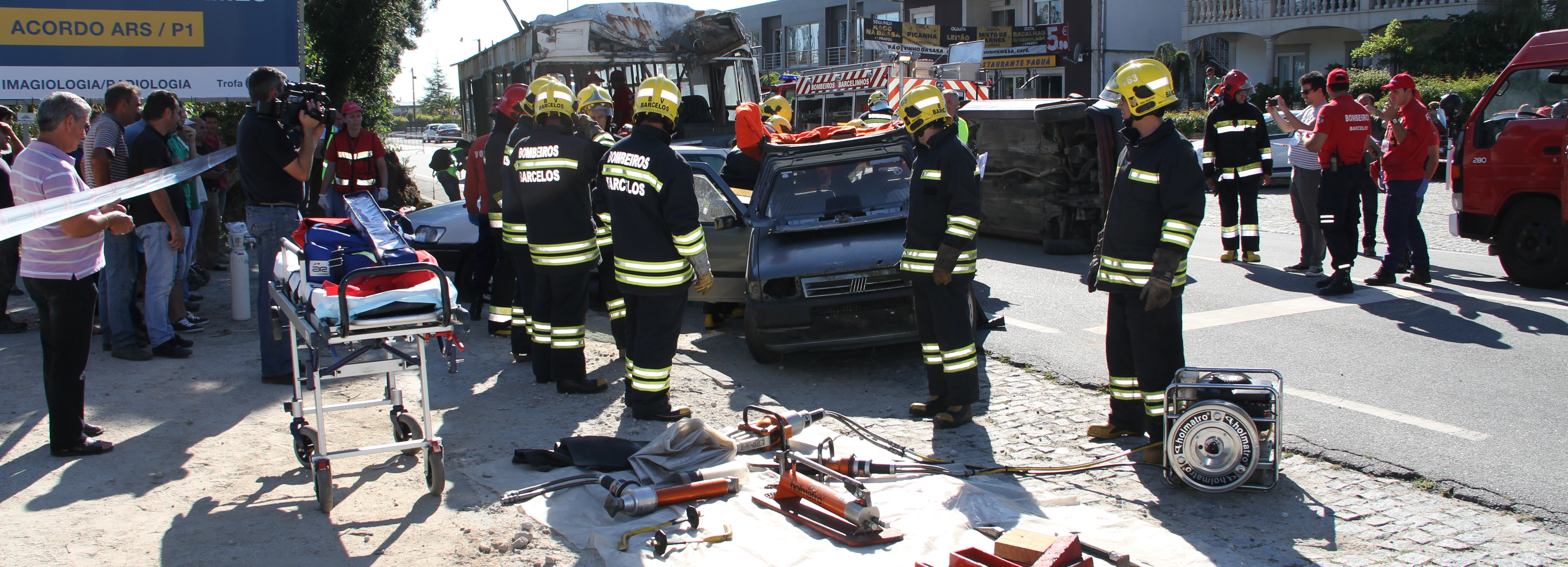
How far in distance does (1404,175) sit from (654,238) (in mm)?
7355

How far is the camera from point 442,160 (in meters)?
9.77

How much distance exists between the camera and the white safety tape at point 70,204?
4203 mm

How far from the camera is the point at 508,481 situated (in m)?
4.72

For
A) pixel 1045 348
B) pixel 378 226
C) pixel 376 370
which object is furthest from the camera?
pixel 1045 348

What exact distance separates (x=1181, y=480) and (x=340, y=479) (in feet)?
12.7

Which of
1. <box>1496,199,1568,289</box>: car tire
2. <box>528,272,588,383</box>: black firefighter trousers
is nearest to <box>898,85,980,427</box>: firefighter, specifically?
<box>528,272,588,383</box>: black firefighter trousers

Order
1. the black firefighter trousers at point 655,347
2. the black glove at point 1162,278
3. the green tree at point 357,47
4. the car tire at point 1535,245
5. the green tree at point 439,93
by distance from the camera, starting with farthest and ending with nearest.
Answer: the green tree at point 439,93, the green tree at point 357,47, the car tire at point 1535,245, the black firefighter trousers at point 655,347, the black glove at point 1162,278

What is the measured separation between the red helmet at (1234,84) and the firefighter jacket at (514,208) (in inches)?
271

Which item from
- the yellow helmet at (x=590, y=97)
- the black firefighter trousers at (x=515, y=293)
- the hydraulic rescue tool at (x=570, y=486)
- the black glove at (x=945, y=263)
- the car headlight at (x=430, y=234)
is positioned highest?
the yellow helmet at (x=590, y=97)

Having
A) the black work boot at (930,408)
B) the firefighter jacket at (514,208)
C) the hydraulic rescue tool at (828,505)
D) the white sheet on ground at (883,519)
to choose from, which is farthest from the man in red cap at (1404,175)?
the firefighter jacket at (514,208)

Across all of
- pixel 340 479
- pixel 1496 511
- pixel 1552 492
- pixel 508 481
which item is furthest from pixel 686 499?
pixel 1552 492

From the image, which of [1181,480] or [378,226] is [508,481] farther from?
[1181,480]

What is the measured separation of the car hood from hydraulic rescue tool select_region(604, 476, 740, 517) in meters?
2.47

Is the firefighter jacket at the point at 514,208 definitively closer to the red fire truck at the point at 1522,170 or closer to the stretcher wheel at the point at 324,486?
the stretcher wheel at the point at 324,486
